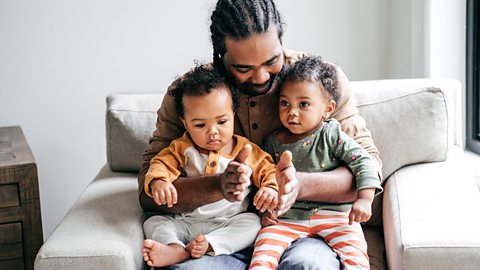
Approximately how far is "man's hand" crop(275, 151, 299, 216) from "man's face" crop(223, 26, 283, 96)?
0.27 metres

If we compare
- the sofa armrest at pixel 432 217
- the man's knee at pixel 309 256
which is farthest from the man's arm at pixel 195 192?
the sofa armrest at pixel 432 217

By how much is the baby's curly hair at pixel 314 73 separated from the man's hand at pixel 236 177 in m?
0.31

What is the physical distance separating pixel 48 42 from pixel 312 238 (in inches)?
54.6

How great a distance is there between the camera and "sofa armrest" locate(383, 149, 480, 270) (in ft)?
5.41

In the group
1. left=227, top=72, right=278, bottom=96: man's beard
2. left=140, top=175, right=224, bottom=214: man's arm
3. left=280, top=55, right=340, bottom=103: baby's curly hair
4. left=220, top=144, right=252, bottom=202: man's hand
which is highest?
left=280, top=55, right=340, bottom=103: baby's curly hair

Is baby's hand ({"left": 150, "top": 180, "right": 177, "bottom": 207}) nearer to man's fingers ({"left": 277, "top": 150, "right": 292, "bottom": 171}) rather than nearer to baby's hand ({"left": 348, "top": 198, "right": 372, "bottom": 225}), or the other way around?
man's fingers ({"left": 277, "top": 150, "right": 292, "bottom": 171})

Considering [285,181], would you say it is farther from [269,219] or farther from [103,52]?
[103,52]

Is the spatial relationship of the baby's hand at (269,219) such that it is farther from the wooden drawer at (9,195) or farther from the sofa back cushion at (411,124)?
the wooden drawer at (9,195)

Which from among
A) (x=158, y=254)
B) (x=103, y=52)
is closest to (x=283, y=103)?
(x=158, y=254)

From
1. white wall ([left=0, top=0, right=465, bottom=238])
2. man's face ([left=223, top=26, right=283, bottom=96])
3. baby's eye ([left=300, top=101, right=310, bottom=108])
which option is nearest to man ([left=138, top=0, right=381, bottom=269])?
man's face ([left=223, top=26, right=283, bottom=96])

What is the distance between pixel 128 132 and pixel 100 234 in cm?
51

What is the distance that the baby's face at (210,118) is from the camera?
6.11 feet

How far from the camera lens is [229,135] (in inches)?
74.7

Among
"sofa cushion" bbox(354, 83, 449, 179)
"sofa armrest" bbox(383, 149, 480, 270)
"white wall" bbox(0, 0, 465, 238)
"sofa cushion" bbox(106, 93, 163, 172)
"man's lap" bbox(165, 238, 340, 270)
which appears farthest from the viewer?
"white wall" bbox(0, 0, 465, 238)
